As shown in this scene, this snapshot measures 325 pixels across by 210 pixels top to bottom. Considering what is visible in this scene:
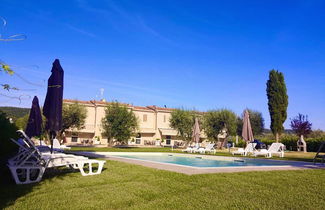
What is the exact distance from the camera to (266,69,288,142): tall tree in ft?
122

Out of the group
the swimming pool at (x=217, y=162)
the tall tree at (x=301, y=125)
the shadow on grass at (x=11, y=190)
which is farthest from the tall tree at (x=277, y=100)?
the shadow on grass at (x=11, y=190)

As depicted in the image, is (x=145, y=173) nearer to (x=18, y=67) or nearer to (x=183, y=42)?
(x=18, y=67)

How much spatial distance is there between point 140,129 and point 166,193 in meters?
40.0

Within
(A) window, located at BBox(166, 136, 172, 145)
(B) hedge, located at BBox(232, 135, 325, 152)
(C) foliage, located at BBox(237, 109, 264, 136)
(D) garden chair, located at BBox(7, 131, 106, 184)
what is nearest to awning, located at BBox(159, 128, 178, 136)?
(A) window, located at BBox(166, 136, 172, 145)

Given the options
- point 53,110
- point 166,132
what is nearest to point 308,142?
point 166,132

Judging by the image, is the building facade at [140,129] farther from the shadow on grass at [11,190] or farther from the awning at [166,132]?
the shadow on grass at [11,190]

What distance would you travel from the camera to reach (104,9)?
16188 mm

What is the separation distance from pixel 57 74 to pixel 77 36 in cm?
1160

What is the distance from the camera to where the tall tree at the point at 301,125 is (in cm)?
3136

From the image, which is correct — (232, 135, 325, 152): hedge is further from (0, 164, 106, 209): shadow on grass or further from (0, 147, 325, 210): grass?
(0, 164, 106, 209): shadow on grass

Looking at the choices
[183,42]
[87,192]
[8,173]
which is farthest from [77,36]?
[87,192]

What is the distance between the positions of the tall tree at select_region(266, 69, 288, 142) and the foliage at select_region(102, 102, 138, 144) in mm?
20389

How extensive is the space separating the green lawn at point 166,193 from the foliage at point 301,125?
26775 millimetres

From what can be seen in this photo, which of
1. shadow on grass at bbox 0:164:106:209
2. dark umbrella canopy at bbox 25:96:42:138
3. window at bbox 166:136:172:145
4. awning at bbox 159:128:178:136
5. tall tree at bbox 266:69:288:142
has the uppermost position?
tall tree at bbox 266:69:288:142
